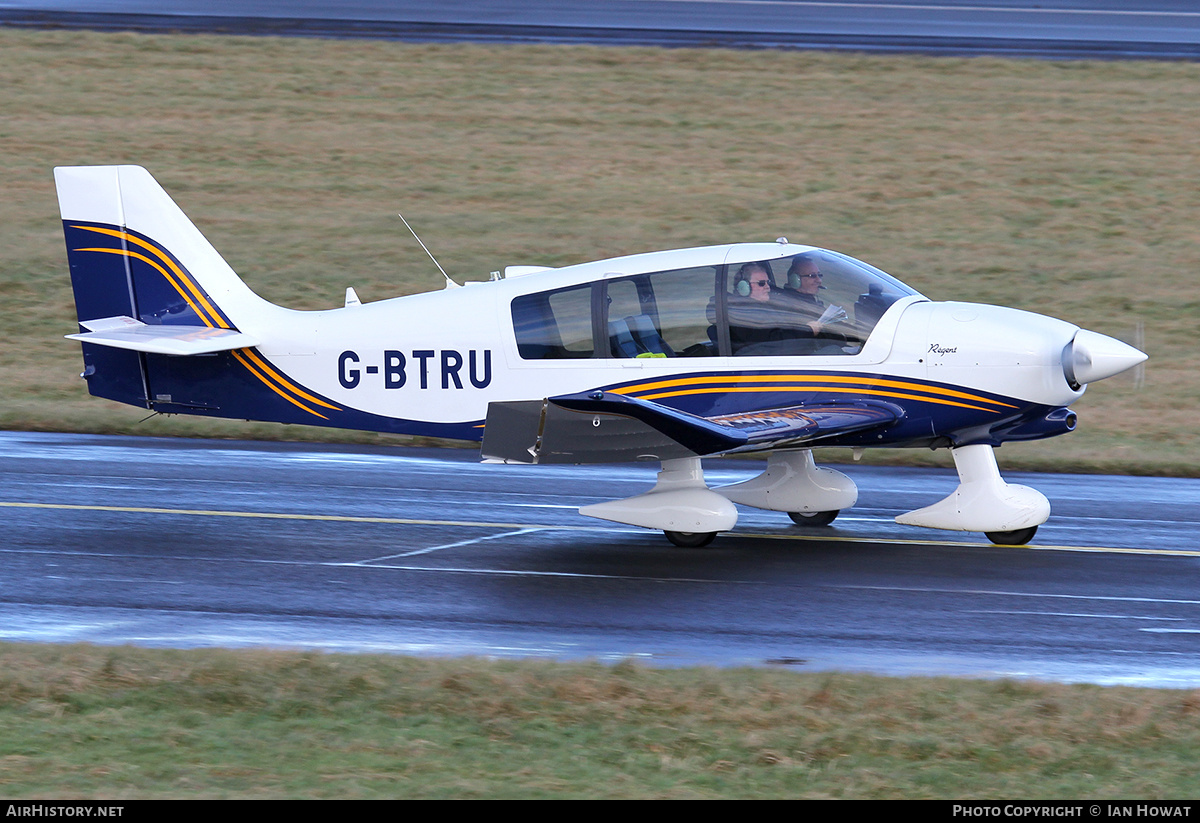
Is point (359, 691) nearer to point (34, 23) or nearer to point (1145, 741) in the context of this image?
point (1145, 741)

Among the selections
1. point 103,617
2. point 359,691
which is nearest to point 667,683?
point 359,691

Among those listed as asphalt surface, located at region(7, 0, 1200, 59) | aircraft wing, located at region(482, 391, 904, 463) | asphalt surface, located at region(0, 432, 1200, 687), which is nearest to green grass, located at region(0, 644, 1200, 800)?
asphalt surface, located at region(0, 432, 1200, 687)

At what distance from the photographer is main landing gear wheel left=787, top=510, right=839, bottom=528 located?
11852 millimetres

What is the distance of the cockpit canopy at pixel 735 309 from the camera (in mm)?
11047

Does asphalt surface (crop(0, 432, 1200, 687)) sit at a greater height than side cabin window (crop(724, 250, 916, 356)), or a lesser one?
lesser

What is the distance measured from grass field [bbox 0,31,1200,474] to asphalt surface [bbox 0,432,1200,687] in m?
5.53

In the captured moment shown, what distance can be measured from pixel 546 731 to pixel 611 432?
3637mm

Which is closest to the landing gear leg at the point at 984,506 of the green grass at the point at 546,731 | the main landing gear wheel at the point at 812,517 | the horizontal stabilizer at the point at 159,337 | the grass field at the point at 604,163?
the main landing gear wheel at the point at 812,517

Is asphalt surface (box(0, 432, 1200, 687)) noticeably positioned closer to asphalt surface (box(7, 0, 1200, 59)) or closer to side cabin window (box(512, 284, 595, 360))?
side cabin window (box(512, 284, 595, 360))

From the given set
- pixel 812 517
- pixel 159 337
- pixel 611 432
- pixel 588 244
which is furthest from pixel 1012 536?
pixel 588 244

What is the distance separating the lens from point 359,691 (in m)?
7.23

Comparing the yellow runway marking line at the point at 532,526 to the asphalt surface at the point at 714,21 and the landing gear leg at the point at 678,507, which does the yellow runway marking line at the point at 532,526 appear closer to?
the landing gear leg at the point at 678,507

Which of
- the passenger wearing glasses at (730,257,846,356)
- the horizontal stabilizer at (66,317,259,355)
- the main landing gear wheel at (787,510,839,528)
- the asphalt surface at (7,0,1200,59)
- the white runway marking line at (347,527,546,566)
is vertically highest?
the asphalt surface at (7,0,1200,59)
